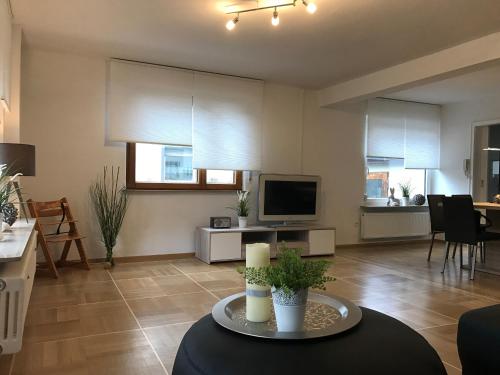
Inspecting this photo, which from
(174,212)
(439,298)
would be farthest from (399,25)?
(174,212)

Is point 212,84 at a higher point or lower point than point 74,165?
higher

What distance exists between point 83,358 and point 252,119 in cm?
390

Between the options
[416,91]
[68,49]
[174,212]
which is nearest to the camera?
[68,49]

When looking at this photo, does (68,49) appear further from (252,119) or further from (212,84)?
(252,119)

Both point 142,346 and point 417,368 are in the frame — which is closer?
point 417,368

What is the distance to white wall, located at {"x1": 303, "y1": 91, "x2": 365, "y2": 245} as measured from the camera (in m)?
6.21

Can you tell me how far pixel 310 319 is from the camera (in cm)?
157

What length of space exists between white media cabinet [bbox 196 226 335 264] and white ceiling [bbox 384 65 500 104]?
8.29ft

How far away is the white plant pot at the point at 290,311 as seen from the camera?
1.42 meters

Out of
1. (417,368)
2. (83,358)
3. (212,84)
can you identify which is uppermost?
(212,84)

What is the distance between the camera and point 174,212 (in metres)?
5.27

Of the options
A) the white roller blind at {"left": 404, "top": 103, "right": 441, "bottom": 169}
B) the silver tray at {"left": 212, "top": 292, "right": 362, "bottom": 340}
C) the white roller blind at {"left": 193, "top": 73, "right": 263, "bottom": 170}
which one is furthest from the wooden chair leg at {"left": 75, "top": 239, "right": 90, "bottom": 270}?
the white roller blind at {"left": 404, "top": 103, "right": 441, "bottom": 169}

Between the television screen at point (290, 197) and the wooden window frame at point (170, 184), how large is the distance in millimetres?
461

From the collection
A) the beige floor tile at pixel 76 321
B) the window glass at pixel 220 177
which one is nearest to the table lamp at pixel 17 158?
the beige floor tile at pixel 76 321
